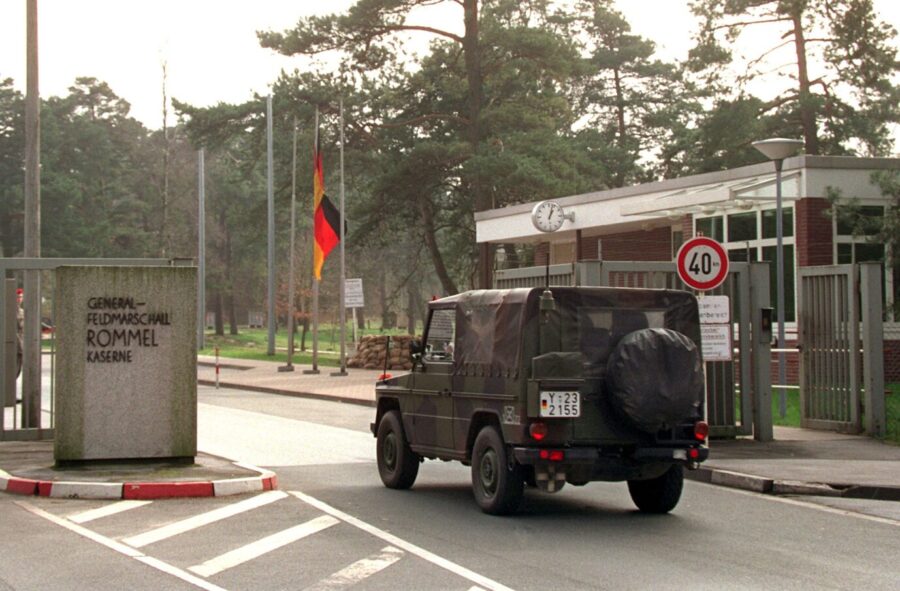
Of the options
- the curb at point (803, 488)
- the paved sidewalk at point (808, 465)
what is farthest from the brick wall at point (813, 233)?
the curb at point (803, 488)

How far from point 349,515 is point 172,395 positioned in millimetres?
3546

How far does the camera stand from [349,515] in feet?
37.8

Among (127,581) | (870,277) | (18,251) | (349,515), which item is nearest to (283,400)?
(870,277)

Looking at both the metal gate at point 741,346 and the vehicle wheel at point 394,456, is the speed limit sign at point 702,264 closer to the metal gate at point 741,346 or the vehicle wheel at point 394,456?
the metal gate at point 741,346

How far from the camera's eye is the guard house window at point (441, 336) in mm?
12963

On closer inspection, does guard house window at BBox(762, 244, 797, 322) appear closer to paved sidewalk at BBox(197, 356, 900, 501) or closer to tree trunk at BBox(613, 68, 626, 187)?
paved sidewalk at BBox(197, 356, 900, 501)

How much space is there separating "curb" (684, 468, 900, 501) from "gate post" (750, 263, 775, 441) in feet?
13.2

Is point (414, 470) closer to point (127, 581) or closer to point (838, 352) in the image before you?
point (127, 581)

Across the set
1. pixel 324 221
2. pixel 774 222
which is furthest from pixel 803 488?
pixel 324 221

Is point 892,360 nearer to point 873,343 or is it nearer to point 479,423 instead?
point 873,343

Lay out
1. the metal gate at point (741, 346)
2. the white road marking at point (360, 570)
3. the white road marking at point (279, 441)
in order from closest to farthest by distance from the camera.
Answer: the white road marking at point (360, 570) → the white road marking at point (279, 441) → the metal gate at point (741, 346)

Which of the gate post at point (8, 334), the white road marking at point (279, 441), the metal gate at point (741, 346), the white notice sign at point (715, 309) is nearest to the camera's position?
the gate post at point (8, 334)

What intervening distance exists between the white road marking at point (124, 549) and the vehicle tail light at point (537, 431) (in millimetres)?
3415

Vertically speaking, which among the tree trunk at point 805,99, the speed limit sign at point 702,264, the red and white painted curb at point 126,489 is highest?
the tree trunk at point 805,99
